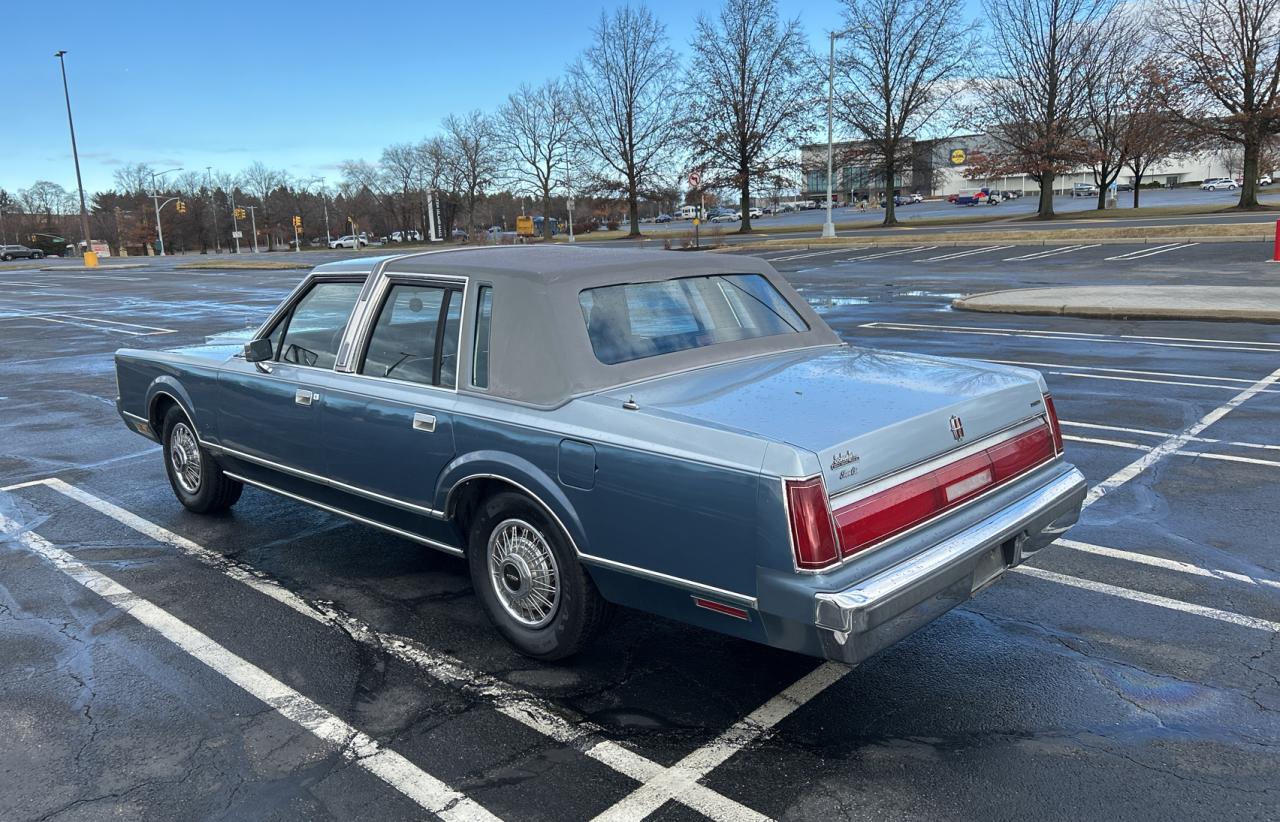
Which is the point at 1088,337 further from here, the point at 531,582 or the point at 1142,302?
the point at 531,582

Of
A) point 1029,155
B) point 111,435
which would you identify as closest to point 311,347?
point 111,435

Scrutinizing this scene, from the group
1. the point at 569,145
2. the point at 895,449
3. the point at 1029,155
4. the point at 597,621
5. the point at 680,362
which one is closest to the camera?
the point at 895,449

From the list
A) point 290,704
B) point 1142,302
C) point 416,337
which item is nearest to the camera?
point 290,704

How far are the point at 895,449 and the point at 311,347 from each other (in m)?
3.13

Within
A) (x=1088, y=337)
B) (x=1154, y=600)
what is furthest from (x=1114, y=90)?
(x=1154, y=600)

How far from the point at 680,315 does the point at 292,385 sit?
2.06 m

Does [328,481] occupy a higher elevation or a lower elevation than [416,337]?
lower

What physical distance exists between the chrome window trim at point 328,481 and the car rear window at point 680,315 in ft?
3.49

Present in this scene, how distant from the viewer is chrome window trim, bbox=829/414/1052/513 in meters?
3.01

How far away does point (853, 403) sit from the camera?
11.2 feet

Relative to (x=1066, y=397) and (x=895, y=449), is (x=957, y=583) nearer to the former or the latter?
(x=895, y=449)

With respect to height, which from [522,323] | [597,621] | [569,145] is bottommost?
[597,621]

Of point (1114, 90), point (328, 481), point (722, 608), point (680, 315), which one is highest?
point (1114, 90)

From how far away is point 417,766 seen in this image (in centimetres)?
317
